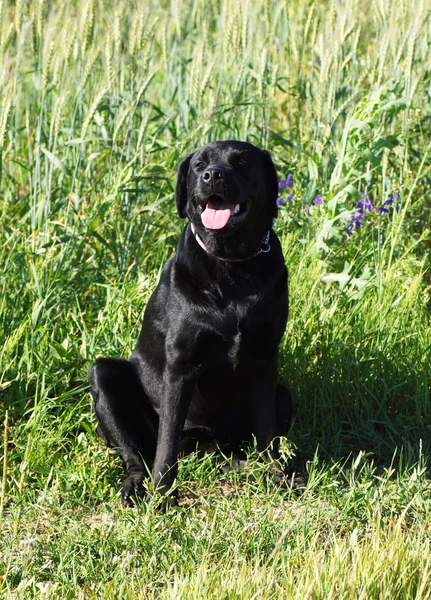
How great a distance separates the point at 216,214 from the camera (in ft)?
10.1

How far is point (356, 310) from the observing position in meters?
4.16

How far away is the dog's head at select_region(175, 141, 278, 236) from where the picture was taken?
3.04m

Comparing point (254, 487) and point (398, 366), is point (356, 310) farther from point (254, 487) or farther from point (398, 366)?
point (254, 487)

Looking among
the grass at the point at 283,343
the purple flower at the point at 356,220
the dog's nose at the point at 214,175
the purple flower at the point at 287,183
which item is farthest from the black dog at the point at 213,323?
the purple flower at the point at 287,183

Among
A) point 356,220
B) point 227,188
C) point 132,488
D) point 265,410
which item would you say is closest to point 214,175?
point 227,188

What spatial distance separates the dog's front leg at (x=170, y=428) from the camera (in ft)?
10.1

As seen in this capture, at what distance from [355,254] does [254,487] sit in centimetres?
195

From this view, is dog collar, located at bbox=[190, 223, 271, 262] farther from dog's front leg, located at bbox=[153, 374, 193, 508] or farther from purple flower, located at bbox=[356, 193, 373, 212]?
purple flower, located at bbox=[356, 193, 373, 212]

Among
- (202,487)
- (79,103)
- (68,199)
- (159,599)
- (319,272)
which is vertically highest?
(79,103)

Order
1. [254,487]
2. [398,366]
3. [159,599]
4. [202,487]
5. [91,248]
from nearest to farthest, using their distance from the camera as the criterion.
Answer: [159,599] < [254,487] < [202,487] < [398,366] < [91,248]

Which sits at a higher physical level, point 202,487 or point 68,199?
point 68,199

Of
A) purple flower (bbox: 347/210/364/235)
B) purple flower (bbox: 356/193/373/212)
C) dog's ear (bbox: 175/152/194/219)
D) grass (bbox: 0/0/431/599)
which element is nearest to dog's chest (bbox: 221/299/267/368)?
grass (bbox: 0/0/431/599)

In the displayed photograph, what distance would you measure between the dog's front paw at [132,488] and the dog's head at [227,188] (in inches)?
40.4

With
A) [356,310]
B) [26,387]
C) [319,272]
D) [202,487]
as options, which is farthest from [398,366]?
[26,387]
